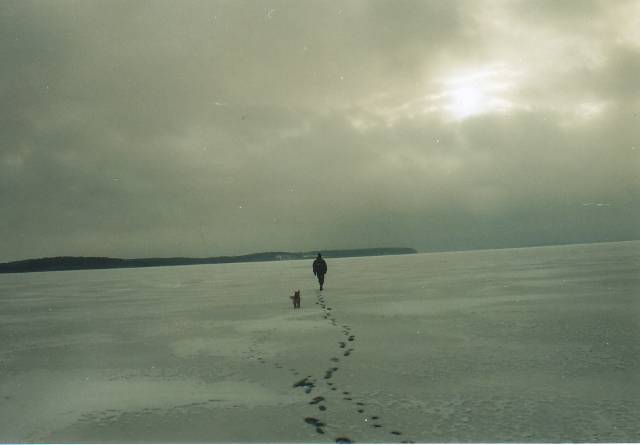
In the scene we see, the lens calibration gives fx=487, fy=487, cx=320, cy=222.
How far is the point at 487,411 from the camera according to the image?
7.24 meters

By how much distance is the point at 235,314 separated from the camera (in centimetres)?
1969

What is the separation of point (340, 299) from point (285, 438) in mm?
17384

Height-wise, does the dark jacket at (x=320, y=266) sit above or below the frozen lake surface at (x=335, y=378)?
above

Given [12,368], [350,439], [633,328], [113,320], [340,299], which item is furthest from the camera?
[340,299]

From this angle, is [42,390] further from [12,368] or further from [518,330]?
[518,330]

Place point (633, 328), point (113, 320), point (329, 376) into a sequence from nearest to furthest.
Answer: point (329, 376), point (633, 328), point (113, 320)

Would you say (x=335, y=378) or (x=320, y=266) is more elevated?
(x=320, y=266)

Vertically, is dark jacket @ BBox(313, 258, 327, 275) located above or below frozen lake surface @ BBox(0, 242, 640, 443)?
above

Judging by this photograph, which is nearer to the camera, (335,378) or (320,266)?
(335,378)

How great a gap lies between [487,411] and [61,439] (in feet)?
20.4

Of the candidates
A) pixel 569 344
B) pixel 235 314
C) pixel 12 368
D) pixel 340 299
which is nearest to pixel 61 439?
pixel 12 368

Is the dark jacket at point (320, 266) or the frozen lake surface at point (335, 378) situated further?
the dark jacket at point (320, 266)

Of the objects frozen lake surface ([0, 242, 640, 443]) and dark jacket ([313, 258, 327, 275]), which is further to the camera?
dark jacket ([313, 258, 327, 275])

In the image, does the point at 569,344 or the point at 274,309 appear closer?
the point at 569,344
